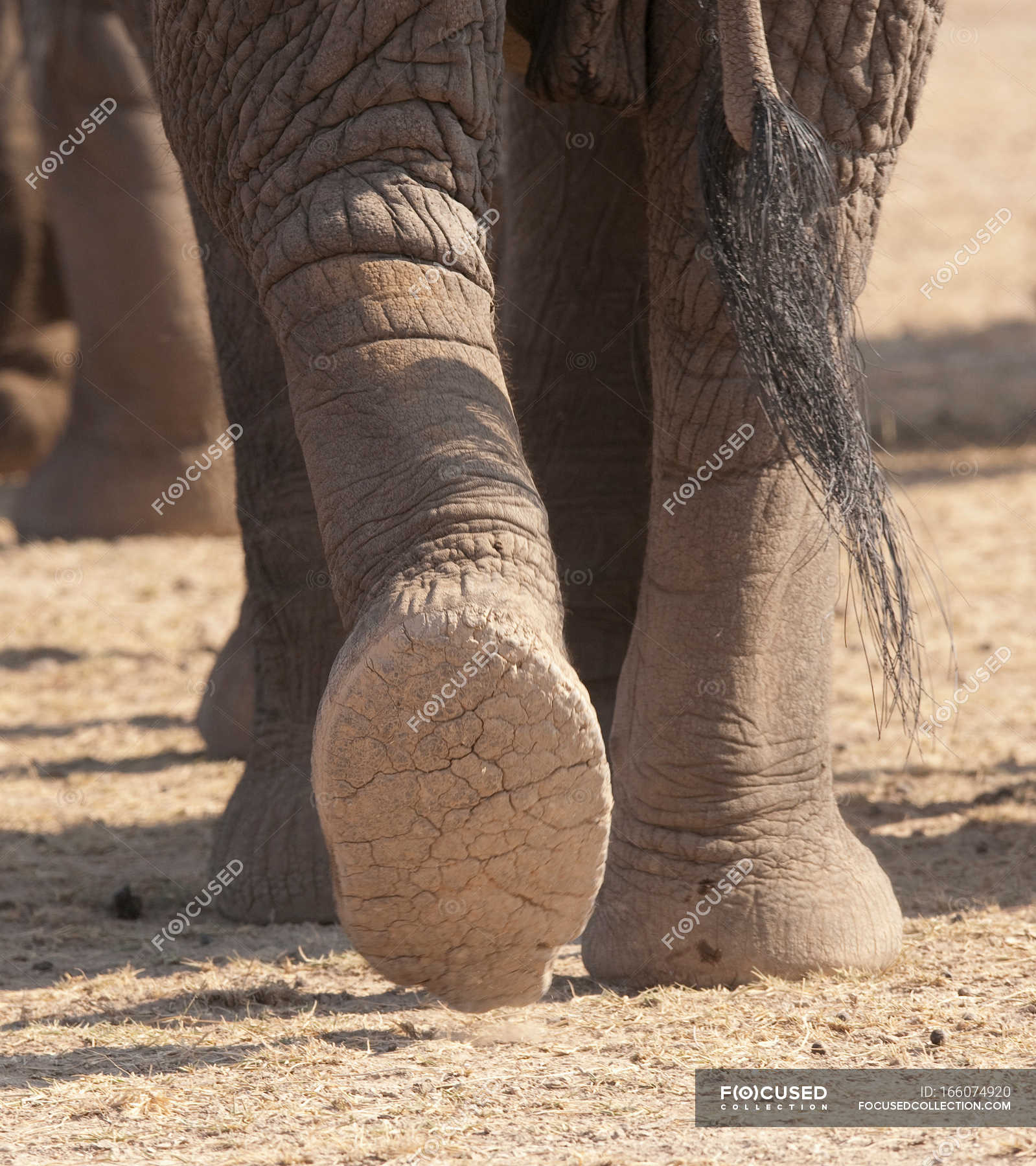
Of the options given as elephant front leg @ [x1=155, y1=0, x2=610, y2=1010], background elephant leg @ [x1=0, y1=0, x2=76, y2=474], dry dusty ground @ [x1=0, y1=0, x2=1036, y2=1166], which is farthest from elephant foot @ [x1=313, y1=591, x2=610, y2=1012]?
background elephant leg @ [x1=0, y1=0, x2=76, y2=474]

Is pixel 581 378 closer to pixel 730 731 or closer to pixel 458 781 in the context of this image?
pixel 730 731

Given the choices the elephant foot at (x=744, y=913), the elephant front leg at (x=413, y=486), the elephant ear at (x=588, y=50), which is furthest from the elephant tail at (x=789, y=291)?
the elephant foot at (x=744, y=913)

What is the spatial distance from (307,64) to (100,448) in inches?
190

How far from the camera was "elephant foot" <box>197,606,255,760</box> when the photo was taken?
3.81 metres

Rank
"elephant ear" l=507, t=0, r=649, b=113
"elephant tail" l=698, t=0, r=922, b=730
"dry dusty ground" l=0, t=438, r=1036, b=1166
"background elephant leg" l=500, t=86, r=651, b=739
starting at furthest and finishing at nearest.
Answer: "background elephant leg" l=500, t=86, r=651, b=739 → "elephant ear" l=507, t=0, r=649, b=113 → "elephant tail" l=698, t=0, r=922, b=730 → "dry dusty ground" l=0, t=438, r=1036, b=1166

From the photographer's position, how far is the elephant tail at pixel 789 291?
6.61 feet

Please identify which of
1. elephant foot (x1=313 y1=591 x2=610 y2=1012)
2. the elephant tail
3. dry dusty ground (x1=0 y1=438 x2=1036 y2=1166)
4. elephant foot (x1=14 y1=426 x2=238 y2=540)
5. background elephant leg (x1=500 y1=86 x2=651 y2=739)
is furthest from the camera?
elephant foot (x1=14 y1=426 x2=238 y2=540)

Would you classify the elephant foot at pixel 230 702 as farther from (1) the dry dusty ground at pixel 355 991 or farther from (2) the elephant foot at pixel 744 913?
(2) the elephant foot at pixel 744 913

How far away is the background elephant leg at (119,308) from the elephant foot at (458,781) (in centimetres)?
437

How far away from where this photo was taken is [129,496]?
6527mm

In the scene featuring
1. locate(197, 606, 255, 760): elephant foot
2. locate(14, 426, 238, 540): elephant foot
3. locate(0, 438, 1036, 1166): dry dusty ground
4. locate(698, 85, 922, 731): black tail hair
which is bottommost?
locate(0, 438, 1036, 1166): dry dusty ground

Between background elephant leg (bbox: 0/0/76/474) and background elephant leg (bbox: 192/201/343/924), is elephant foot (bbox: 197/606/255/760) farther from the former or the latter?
background elephant leg (bbox: 0/0/76/474)

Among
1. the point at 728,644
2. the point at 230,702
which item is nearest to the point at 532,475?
the point at 728,644

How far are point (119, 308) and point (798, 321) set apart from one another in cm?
468
